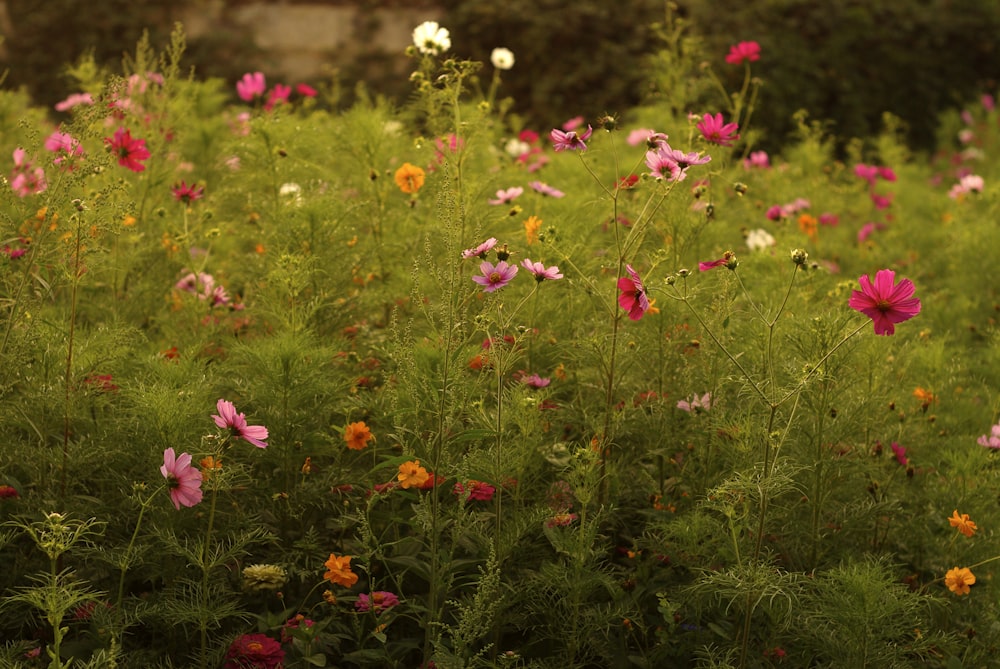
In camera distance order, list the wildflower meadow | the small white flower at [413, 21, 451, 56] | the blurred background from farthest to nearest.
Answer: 1. the blurred background
2. the small white flower at [413, 21, 451, 56]
3. the wildflower meadow

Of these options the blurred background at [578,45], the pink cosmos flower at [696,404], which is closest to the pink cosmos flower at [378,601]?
the pink cosmos flower at [696,404]

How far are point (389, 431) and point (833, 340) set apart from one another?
0.93 metres

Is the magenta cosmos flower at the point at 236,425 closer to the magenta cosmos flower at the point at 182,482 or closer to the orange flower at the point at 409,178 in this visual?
the magenta cosmos flower at the point at 182,482

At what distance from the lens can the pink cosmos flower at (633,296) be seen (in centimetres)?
186

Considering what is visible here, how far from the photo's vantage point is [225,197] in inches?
121

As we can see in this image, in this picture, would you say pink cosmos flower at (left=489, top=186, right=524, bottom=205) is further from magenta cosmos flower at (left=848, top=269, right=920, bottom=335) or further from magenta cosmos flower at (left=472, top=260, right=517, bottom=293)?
magenta cosmos flower at (left=848, top=269, right=920, bottom=335)

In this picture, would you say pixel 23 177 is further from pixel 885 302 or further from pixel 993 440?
pixel 993 440

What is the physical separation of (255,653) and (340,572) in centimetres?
20

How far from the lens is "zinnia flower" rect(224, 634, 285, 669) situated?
1779 mm

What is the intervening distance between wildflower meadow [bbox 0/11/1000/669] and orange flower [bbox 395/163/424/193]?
0.01 m

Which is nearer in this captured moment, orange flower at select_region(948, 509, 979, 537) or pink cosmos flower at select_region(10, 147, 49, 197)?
orange flower at select_region(948, 509, 979, 537)

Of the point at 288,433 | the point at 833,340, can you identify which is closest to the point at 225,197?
the point at 288,433

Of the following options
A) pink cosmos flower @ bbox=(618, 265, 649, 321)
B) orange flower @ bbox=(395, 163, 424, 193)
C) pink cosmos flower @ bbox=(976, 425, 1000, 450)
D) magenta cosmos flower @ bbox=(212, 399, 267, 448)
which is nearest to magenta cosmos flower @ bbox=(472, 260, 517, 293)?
pink cosmos flower @ bbox=(618, 265, 649, 321)

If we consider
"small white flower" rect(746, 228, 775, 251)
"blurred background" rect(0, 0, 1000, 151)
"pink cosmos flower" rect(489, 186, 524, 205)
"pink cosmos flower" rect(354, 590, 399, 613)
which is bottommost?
"blurred background" rect(0, 0, 1000, 151)
